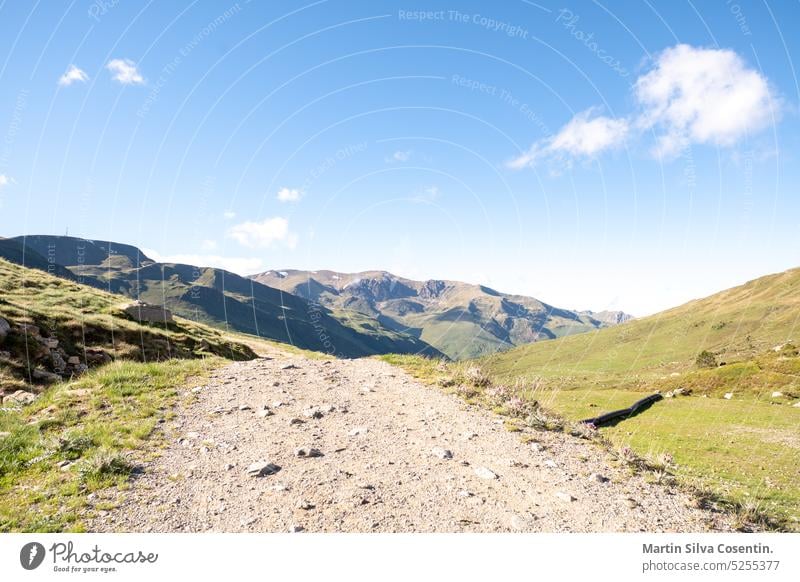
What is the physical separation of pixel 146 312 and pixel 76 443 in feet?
94.6

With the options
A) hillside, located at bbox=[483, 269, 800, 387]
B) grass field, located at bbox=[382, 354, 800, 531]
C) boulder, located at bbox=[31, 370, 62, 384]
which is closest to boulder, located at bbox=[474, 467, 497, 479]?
grass field, located at bbox=[382, 354, 800, 531]

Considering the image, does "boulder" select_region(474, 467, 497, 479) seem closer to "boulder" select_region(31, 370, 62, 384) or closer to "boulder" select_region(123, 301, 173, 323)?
"boulder" select_region(31, 370, 62, 384)

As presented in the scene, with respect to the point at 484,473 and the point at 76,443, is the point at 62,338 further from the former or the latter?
the point at 484,473

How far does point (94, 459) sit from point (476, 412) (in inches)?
406

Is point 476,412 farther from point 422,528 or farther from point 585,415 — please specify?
point 585,415

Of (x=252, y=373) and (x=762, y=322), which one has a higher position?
(x=762, y=322)

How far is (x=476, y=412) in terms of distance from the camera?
13414 millimetres

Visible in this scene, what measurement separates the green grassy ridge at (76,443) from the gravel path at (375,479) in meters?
0.60

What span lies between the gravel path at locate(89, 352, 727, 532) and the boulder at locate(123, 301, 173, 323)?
25.0m

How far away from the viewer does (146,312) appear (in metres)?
34.9

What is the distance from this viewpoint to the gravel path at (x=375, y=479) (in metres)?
7.30

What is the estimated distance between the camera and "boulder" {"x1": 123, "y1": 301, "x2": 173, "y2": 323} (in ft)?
112

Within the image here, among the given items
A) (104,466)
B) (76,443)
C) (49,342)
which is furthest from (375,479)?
(49,342)
